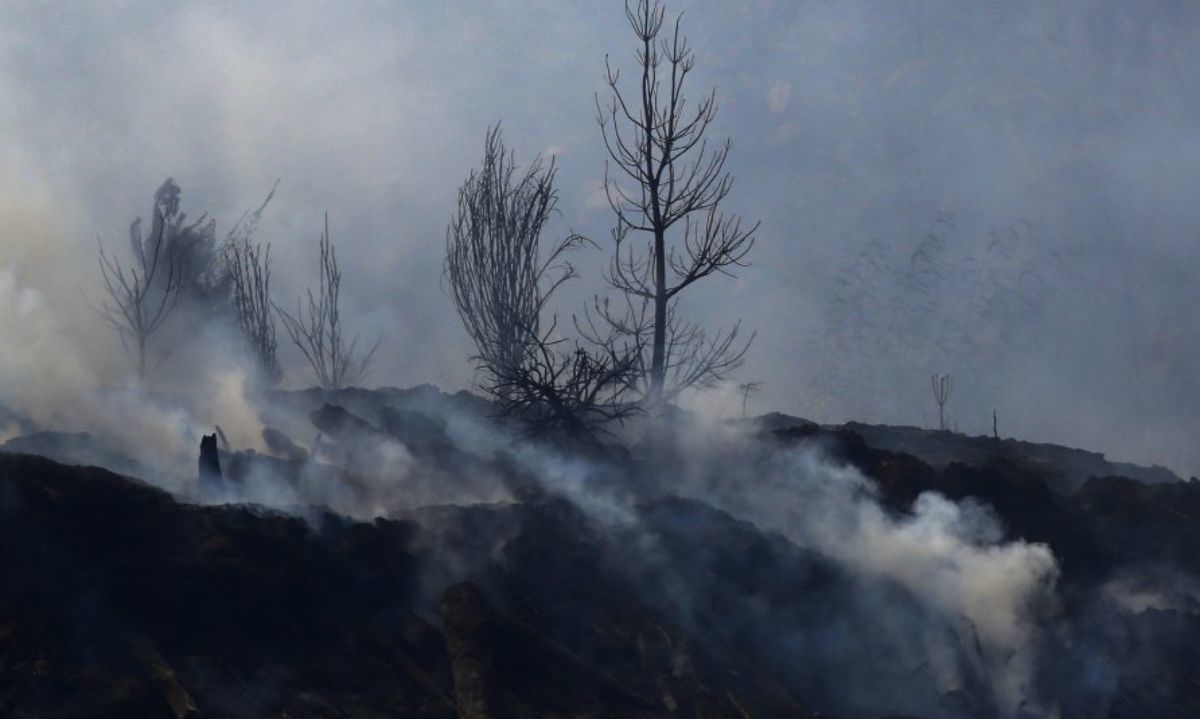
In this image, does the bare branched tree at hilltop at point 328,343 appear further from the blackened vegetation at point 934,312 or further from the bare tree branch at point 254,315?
the blackened vegetation at point 934,312

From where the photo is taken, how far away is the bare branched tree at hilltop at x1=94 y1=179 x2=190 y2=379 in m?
31.7

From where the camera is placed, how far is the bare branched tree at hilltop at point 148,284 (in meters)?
31.7

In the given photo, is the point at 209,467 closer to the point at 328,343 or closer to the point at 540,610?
the point at 540,610

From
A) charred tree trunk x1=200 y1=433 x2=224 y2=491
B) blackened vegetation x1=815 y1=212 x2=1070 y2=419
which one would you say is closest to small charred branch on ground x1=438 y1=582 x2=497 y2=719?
charred tree trunk x1=200 y1=433 x2=224 y2=491

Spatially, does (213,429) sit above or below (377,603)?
above

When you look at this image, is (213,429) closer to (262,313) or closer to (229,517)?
(229,517)

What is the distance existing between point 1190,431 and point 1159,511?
85.5ft

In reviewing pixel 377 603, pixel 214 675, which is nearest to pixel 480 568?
pixel 377 603

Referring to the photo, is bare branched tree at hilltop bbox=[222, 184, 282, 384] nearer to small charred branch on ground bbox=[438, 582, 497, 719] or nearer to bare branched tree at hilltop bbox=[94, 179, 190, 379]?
bare branched tree at hilltop bbox=[94, 179, 190, 379]

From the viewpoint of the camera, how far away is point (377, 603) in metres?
13.6

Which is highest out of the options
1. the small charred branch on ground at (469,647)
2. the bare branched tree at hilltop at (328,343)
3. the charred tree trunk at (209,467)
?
the bare branched tree at hilltop at (328,343)

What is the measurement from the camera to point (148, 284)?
31.8 meters

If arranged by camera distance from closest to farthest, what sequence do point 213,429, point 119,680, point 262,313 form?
point 119,680, point 213,429, point 262,313

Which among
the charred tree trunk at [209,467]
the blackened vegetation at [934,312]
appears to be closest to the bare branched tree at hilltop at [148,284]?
the charred tree trunk at [209,467]
